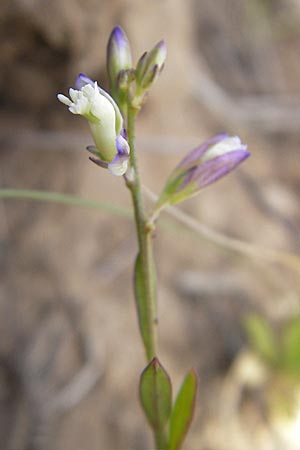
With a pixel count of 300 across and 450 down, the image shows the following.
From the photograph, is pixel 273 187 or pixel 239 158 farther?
pixel 273 187

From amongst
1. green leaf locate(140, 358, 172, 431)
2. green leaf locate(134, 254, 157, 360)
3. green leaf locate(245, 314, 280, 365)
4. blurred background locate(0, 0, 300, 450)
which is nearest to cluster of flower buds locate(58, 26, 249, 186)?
green leaf locate(134, 254, 157, 360)

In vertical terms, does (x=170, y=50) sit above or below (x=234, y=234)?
above

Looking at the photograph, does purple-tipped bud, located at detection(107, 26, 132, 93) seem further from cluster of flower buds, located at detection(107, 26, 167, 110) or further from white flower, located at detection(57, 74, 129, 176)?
white flower, located at detection(57, 74, 129, 176)

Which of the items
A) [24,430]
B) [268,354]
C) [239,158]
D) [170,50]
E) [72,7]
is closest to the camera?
[239,158]

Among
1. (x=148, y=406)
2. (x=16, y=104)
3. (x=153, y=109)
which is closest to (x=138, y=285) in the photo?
(x=148, y=406)

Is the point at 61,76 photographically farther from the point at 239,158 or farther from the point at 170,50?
the point at 239,158

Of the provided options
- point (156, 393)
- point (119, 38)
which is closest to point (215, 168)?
point (119, 38)
